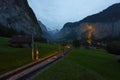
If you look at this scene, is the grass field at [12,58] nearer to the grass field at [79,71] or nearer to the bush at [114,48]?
the grass field at [79,71]

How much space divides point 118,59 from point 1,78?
53384 millimetres

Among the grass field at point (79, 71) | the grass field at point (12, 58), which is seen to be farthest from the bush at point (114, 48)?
the grass field at point (79, 71)

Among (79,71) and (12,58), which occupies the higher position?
(12,58)

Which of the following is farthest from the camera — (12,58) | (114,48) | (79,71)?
(114,48)

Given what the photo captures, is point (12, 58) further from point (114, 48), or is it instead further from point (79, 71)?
point (114, 48)

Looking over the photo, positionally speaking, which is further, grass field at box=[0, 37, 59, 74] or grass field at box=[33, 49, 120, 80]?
grass field at box=[0, 37, 59, 74]

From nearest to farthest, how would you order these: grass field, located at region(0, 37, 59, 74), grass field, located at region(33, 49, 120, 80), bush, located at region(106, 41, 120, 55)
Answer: grass field, located at region(33, 49, 120, 80), grass field, located at region(0, 37, 59, 74), bush, located at region(106, 41, 120, 55)

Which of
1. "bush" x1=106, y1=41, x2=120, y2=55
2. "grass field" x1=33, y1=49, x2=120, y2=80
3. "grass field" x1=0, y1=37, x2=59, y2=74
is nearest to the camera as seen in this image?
"grass field" x1=33, y1=49, x2=120, y2=80

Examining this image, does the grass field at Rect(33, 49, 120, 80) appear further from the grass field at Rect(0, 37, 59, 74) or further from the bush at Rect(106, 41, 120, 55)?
the bush at Rect(106, 41, 120, 55)

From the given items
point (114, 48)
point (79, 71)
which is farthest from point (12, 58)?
point (114, 48)

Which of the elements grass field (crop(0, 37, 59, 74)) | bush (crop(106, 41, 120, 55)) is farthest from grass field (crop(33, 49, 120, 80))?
bush (crop(106, 41, 120, 55))

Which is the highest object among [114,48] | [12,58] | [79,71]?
[114,48]

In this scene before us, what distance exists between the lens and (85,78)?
34812 mm

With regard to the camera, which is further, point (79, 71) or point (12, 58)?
point (12, 58)
